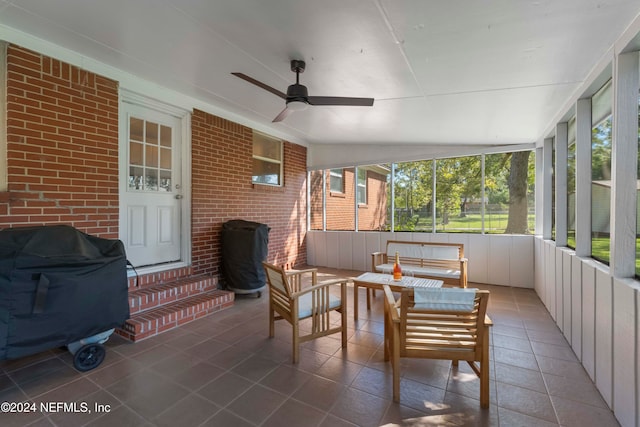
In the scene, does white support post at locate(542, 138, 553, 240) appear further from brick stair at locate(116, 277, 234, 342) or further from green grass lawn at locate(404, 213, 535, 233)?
brick stair at locate(116, 277, 234, 342)

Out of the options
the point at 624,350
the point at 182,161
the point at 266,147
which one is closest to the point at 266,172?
the point at 266,147

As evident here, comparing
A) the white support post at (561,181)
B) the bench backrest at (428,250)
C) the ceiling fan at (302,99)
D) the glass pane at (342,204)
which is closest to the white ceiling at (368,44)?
the ceiling fan at (302,99)

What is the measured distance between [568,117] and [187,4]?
379cm

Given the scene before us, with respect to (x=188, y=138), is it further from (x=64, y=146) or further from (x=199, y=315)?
(x=199, y=315)

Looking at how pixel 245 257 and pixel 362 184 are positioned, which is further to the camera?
pixel 362 184

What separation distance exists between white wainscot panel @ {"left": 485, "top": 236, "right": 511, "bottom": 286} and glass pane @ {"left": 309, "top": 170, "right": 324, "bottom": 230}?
338cm

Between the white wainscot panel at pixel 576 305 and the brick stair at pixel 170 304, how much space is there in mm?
3619

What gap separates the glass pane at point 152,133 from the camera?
3793 millimetres

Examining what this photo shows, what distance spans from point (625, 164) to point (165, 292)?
13.7ft

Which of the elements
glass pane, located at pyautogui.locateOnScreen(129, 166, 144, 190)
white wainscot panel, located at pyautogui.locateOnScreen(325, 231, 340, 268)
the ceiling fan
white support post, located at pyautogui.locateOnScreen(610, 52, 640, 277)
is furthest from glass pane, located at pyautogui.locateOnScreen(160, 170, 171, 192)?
white support post, located at pyautogui.locateOnScreen(610, 52, 640, 277)

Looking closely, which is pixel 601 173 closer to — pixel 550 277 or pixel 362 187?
pixel 550 277

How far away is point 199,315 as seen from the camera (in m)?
3.47

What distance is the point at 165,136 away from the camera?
3.99m

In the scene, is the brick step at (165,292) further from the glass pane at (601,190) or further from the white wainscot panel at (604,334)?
the glass pane at (601,190)
